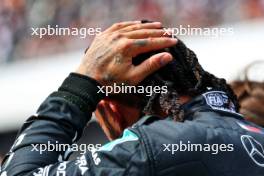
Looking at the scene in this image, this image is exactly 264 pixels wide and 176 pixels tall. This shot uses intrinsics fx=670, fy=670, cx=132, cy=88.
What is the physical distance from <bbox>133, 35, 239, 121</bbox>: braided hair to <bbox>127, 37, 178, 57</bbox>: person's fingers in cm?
3

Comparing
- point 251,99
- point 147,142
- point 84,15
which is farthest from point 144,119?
point 84,15

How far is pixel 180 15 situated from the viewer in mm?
5992

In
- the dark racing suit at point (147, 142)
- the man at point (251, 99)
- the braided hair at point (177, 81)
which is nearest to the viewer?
the dark racing suit at point (147, 142)

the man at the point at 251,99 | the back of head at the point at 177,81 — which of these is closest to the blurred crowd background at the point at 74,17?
the man at the point at 251,99

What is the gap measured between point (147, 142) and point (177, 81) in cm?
25

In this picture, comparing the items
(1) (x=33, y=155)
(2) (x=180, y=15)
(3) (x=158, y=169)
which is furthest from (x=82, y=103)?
(2) (x=180, y=15)

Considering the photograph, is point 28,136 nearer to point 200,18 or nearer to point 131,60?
point 131,60

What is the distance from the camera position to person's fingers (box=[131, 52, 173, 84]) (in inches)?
62.7

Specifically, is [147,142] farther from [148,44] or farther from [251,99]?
[251,99]

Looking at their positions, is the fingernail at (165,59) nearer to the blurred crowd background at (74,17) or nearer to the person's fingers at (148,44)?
the person's fingers at (148,44)

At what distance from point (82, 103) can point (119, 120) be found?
5.1 inches

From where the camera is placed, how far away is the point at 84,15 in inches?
261

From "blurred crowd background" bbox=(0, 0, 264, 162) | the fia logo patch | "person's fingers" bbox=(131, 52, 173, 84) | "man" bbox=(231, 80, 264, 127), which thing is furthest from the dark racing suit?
"blurred crowd background" bbox=(0, 0, 264, 162)

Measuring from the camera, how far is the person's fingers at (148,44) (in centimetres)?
161
